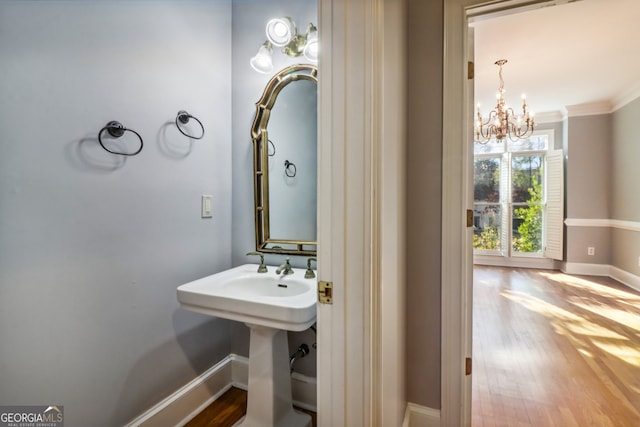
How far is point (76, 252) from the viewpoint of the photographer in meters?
1.13

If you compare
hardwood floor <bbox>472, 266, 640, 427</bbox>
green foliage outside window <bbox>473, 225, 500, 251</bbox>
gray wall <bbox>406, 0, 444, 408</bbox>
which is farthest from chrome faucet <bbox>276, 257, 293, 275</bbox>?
green foliage outside window <bbox>473, 225, 500, 251</bbox>

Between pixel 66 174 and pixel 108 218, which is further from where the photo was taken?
pixel 108 218

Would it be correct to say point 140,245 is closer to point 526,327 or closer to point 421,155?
point 421,155

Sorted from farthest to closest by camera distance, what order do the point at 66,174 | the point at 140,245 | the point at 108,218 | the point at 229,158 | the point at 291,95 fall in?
the point at 229,158 < the point at 291,95 < the point at 140,245 < the point at 108,218 < the point at 66,174

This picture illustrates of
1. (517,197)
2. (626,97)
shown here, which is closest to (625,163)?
(626,97)

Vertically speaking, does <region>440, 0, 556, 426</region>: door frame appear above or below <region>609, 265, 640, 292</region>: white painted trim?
above

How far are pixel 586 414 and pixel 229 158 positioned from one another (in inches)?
96.9

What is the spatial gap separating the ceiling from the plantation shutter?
832 mm

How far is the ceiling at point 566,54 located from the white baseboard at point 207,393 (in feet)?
7.36

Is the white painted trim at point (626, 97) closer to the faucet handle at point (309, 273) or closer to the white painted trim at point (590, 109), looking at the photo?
the white painted trim at point (590, 109)

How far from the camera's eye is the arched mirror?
5.50ft

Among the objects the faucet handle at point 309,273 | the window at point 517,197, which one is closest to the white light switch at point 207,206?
the faucet handle at point 309,273

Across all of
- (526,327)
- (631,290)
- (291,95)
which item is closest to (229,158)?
(291,95)

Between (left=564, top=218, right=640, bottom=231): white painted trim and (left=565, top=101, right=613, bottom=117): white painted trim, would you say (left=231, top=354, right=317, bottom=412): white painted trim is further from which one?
(left=565, top=101, right=613, bottom=117): white painted trim
